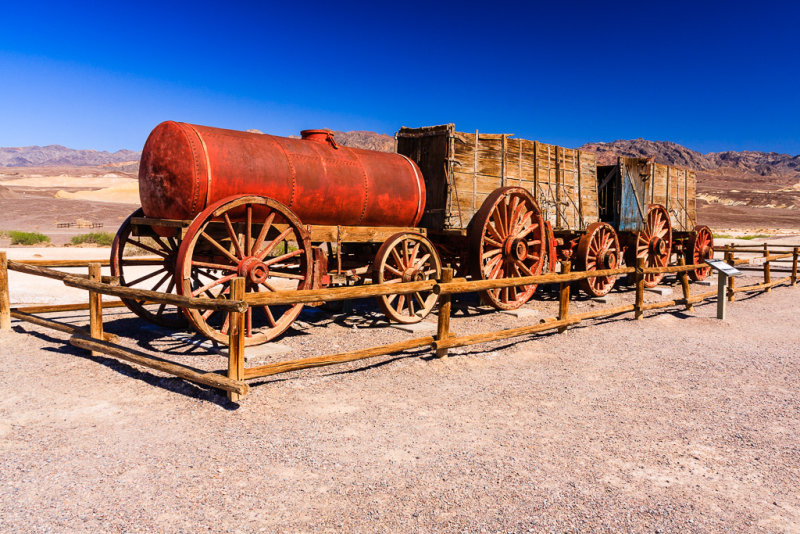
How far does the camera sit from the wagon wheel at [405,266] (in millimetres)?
8109

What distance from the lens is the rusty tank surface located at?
656cm

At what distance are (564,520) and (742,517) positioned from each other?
3.62 ft

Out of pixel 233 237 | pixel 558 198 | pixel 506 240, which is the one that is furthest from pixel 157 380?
pixel 558 198

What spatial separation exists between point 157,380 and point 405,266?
4.03 m

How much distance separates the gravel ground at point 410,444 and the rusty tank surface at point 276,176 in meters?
1.87

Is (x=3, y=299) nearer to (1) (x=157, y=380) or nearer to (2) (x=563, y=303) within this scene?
(1) (x=157, y=380)

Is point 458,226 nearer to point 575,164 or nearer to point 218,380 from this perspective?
point 575,164

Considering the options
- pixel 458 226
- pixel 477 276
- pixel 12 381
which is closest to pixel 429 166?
pixel 458 226

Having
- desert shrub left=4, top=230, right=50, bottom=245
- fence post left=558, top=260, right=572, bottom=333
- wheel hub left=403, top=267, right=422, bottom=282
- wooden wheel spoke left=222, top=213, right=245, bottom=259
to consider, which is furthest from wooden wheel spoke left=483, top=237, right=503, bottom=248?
desert shrub left=4, top=230, right=50, bottom=245

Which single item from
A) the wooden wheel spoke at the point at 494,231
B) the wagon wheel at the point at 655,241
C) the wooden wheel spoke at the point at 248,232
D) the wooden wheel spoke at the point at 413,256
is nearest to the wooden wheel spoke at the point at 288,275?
the wooden wheel spoke at the point at 248,232

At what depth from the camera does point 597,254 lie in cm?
1209

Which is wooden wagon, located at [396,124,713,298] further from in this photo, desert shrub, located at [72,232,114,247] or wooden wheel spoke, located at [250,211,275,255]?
desert shrub, located at [72,232,114,247]

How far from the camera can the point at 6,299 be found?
7.89 metres

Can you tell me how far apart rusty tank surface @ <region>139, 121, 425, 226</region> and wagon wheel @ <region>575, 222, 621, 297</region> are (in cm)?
461
